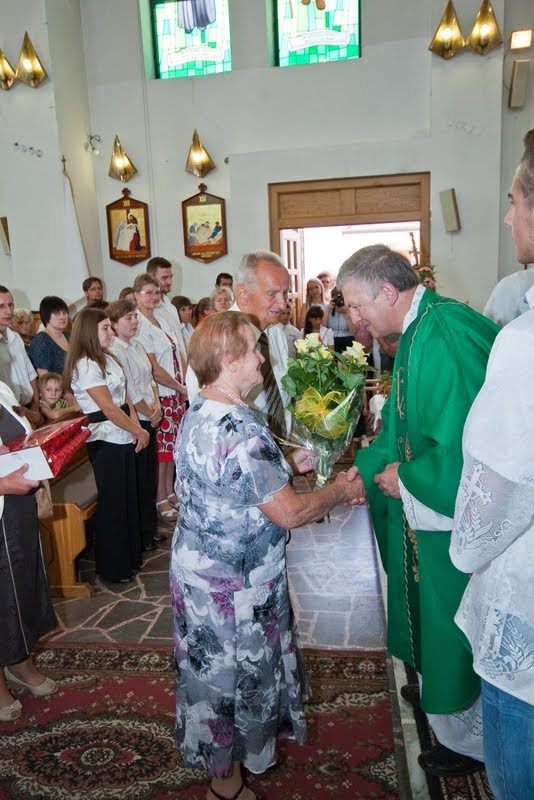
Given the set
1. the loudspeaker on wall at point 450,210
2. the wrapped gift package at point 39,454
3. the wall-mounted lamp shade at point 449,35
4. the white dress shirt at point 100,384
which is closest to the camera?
the wrapped gift package at point 39,454

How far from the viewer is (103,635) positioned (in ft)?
11.8

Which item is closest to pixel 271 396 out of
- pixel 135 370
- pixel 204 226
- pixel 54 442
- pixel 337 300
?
pixel 54 442

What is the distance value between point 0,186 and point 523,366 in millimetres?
9540

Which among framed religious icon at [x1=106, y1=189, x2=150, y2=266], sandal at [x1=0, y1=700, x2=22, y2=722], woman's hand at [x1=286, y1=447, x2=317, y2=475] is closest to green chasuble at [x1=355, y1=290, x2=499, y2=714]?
woman's hand at [x1=286, y1=447, x2=317, y2=475]

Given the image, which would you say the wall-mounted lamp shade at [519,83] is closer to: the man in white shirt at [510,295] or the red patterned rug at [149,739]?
the man in white shirt at [510,295]

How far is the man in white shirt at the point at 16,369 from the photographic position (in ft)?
16.3

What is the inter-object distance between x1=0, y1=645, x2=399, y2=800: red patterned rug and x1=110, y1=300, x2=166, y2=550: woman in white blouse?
5.02 ft

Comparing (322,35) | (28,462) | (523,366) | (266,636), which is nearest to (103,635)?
(28,462)

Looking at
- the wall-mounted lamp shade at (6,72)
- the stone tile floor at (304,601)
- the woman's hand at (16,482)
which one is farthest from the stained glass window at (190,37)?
the woman's hand at (16,482)

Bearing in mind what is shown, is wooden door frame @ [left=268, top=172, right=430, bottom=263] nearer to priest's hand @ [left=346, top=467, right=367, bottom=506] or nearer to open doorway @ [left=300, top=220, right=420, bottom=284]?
open doorway @ [left=300, top=220, right=420, bottom=284]

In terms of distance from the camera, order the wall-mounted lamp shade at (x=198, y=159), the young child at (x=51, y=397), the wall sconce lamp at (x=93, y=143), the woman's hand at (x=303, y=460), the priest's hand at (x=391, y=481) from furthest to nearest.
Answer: the wall sconce lamp at (x=93, y=143), the wall-mounted lamp shade at (x=198, y=159), the young child at (x=51, y=397), the woman's hand at (x=303, y=460), the priest's hand at (x=391, y=481)

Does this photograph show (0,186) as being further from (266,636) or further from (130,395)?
(266,636)

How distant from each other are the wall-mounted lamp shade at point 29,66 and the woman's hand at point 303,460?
26.6ft

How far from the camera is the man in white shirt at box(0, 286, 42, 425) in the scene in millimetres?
4973
